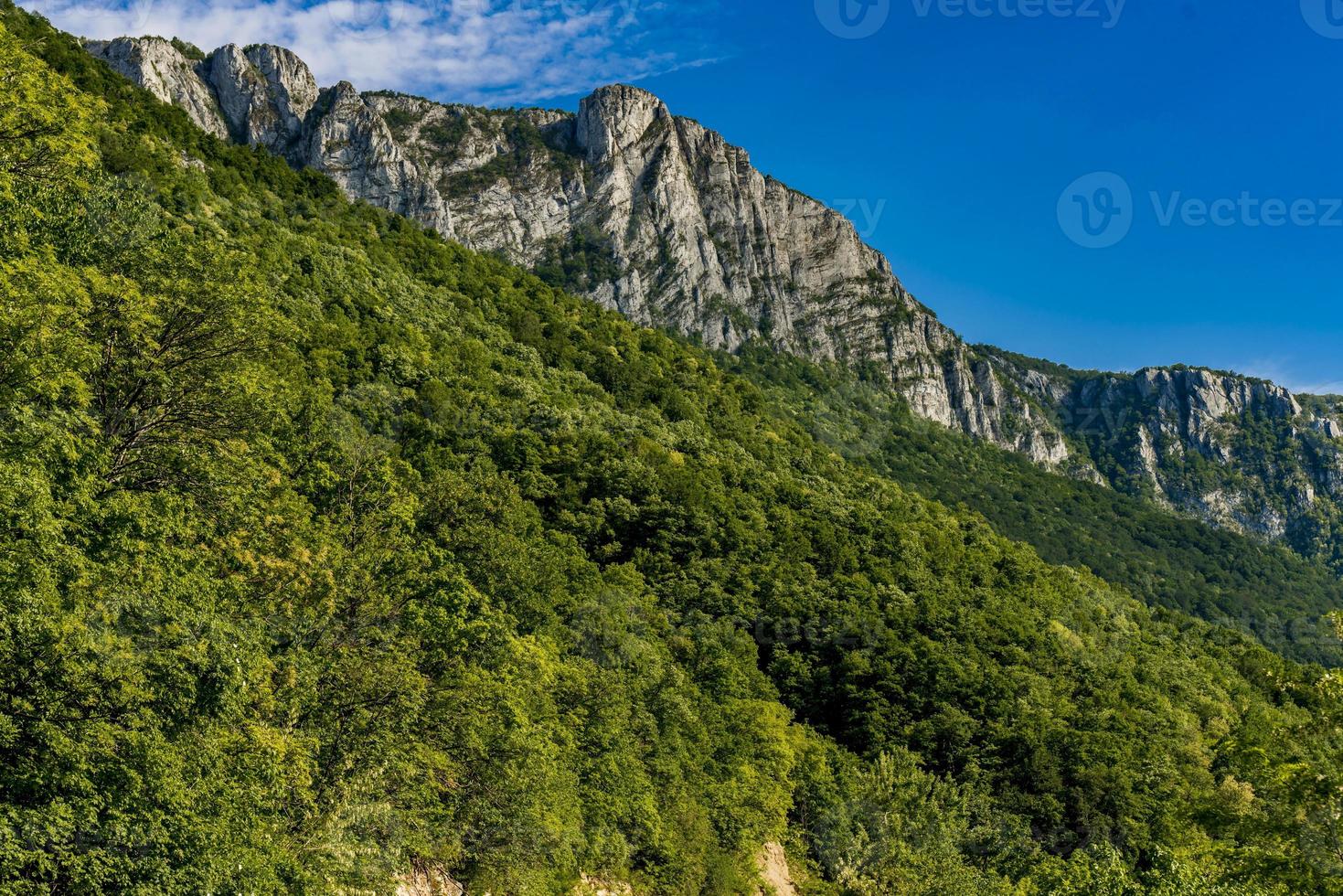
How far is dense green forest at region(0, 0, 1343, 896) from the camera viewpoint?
15992mm

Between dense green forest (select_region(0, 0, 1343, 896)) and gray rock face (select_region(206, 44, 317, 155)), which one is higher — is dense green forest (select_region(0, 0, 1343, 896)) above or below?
below

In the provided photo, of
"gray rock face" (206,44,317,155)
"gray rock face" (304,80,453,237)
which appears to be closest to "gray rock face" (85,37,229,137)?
"gray rock face" (206,44,317,155)

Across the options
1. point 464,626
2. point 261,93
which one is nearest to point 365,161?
point 261,93

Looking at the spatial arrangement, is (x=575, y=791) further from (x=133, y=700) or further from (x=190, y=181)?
(x=190, y=181)

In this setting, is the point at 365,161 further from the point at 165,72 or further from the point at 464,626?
the point at 464,626

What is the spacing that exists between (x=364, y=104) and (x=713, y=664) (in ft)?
549

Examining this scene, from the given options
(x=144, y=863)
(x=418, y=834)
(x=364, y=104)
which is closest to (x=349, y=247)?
(x=418, y=834)

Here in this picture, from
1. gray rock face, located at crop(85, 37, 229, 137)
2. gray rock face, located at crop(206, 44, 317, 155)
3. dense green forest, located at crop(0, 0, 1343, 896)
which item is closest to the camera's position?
dense green forest, located at crop(0, 0, 1343, 896)

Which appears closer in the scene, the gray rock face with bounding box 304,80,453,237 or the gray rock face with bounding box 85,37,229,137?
the gray rock face with bounding box 85,37,229,137

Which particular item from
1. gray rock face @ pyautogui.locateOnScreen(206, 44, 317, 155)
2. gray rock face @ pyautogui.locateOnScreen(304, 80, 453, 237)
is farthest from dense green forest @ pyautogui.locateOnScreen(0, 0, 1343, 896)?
gray rock face @ pyautogui.locateOnScreen(206, 44, 317, 155)

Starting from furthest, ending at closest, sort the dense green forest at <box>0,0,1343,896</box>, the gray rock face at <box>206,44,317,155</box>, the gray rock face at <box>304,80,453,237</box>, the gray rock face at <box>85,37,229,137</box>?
1. the gray rock face at <box>206,44,317,155</box>
2. the gray rock face at <box>304,80,453,237</box>
3. the gray rock face at <box>85,37,229,137</box>
4. the dense green forest at <box>0,0,1343,896</box>

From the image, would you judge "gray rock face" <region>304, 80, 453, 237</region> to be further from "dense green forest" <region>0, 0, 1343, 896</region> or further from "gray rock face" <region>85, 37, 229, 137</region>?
"dense green forest" <region>0, 0, 1343, 896</region>

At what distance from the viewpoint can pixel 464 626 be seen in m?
27.6

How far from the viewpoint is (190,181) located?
2534 inches
